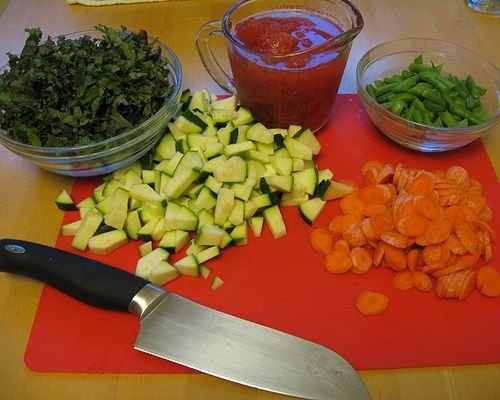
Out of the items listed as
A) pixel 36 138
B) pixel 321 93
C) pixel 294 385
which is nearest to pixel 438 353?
pixel 294 385

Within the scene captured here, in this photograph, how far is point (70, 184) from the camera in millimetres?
1988

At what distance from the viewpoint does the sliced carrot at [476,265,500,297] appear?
5.17 ft

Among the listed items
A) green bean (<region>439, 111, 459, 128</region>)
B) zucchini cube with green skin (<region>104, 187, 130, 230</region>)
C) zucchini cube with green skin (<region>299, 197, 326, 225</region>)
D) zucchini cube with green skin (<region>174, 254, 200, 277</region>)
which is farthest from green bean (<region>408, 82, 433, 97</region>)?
zucchini cube with green skin (<region>104, 187, 130, 230</region>)

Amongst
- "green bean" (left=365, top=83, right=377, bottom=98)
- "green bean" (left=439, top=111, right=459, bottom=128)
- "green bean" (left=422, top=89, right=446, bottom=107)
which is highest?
"green bean" (left=422, top=89, right=446, bottom=107)

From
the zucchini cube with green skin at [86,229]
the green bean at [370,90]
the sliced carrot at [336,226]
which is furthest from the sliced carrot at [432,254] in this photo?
the zucchini cube with green skin at [86,229]

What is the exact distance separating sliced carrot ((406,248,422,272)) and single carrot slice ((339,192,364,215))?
0.25 meters

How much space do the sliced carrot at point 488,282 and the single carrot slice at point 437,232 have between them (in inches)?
7.8

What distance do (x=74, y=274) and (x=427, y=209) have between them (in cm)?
128

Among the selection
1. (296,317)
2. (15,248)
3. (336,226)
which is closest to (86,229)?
(15,248)

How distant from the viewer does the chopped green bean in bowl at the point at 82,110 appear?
1713 mm

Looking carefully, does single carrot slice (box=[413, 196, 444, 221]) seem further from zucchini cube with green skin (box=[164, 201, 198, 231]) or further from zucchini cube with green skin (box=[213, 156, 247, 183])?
zucchini cube with green skin (box=[164, 201, 198, 231])

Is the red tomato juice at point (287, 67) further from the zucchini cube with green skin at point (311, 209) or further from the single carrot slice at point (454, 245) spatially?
the single carrot slice at point (454, 245)

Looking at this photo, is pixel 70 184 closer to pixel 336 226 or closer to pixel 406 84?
pixel 336 226

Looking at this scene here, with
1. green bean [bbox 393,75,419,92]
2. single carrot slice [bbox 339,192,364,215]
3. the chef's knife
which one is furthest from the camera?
green bean [bbox 393,75,419,92]
